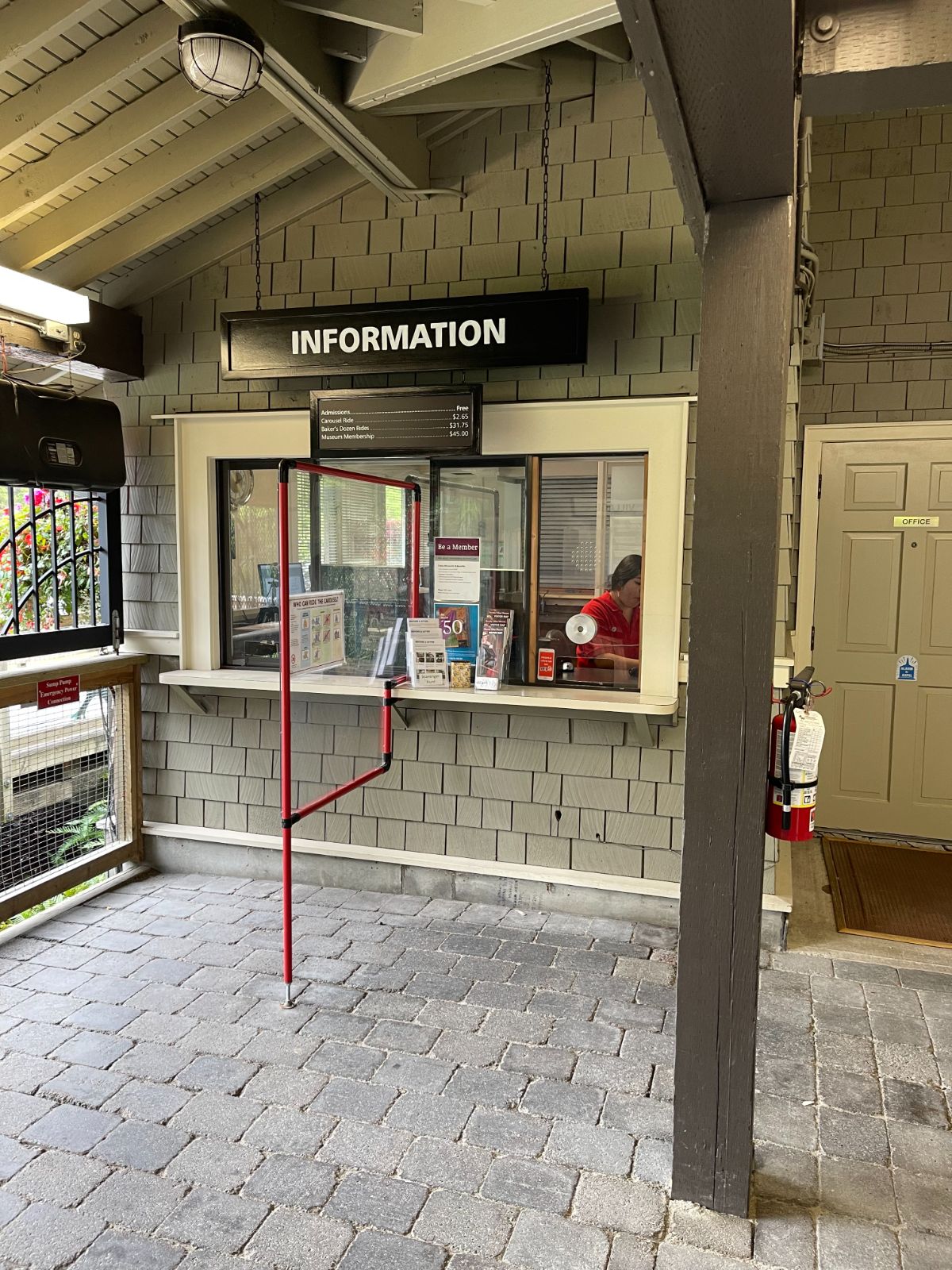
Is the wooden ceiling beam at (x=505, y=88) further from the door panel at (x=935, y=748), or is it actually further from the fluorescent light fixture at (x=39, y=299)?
the door panel at (x=935, y=748)

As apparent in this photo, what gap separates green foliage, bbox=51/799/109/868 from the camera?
439cm

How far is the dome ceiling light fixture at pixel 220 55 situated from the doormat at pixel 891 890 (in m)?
4.27

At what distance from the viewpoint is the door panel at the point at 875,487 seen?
5254 millimetres

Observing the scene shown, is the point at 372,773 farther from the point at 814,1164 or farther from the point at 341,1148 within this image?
the point at 814,1164

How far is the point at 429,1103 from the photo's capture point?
280 centimetres

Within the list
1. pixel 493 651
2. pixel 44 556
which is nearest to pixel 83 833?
pixel 44 556

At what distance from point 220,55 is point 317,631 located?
2129mm

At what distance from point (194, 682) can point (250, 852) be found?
40.0 inches

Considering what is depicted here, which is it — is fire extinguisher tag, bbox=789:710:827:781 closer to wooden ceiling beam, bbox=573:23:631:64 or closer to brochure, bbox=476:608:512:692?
brochure, bbox=476:608:512:692

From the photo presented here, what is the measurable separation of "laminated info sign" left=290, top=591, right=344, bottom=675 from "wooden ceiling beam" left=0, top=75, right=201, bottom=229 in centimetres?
192

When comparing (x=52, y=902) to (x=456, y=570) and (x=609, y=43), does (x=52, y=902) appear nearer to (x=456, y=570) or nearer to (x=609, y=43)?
(x=456, y=570)

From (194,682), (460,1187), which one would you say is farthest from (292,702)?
(460,1187)

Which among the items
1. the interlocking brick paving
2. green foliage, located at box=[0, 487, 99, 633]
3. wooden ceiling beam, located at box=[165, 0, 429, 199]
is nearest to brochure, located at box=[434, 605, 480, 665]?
the interlocking brick paving

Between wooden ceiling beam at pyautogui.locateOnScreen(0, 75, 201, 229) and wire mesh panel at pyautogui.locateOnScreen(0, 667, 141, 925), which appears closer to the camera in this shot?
wooden ceiling beam at pyautogui.locateOnScreen(0, 75, 201, 229)
